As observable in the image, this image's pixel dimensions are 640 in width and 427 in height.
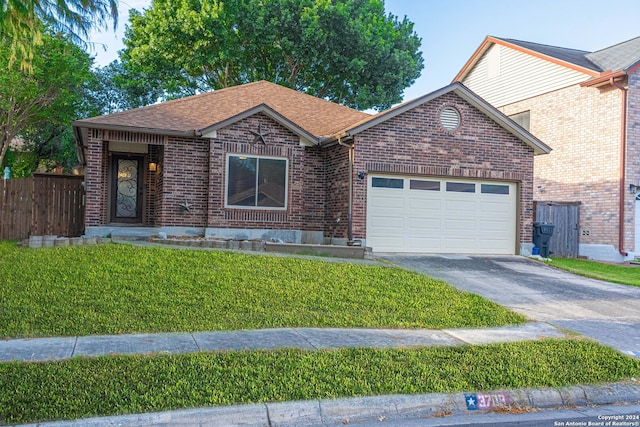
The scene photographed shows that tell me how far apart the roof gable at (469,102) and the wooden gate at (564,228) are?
9.89 feet

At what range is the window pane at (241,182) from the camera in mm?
15320

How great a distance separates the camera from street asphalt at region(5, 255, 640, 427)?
15.9 ft

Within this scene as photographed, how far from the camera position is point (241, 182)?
50.5 feet

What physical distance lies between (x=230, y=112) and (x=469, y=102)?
22.9 feet

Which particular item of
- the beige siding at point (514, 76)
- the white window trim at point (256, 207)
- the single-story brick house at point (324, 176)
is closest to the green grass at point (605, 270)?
the single-story brick house at point (324, 176)

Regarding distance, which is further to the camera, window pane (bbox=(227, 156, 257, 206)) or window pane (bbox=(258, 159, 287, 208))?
window pane (bbox=(258, 159, 287, 208))

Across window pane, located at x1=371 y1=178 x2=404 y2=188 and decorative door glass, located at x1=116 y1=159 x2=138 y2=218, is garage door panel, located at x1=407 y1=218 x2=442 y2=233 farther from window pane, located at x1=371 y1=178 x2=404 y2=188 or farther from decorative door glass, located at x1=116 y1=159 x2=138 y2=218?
decorative door glass, located at x1=116 y1=159 x2=138 y2=218

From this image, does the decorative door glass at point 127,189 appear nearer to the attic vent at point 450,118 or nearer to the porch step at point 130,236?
the porch step at point 130,236

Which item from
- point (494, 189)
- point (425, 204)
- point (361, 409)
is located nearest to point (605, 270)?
point (494, 189)

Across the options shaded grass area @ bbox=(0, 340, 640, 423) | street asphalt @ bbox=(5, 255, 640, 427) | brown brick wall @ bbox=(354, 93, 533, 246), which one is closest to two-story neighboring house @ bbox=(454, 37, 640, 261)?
brown brick wall @ bbox=(354, 93, 533, 246)

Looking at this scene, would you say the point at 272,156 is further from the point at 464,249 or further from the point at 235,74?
the point at 235,74

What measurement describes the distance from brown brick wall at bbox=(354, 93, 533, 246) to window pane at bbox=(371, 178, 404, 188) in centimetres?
31

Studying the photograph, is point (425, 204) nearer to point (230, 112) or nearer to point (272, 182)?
point (272, 182)

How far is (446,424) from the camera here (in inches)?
197
